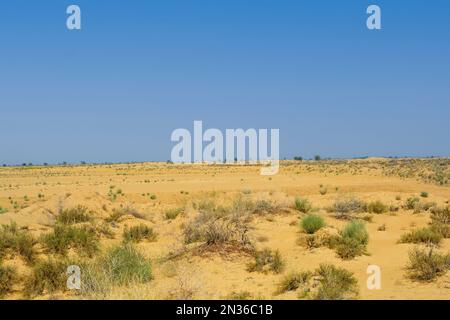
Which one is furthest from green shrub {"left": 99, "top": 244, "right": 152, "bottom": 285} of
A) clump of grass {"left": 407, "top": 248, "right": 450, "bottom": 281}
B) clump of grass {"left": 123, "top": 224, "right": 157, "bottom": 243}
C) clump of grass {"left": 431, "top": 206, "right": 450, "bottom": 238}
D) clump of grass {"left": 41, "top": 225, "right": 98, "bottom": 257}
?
clump of grass {"left": 431, "top": 206, "right": 450, "bottom": 238}

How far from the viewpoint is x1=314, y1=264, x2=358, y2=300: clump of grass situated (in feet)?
27.7

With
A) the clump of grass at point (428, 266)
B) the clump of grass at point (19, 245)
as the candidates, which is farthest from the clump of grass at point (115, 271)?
the clump of grass at point (428, 266)

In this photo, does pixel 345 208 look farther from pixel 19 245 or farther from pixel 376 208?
pixel 19 245

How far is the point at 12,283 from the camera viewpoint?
10406 millimetres

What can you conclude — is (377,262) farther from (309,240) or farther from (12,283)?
(12,283)

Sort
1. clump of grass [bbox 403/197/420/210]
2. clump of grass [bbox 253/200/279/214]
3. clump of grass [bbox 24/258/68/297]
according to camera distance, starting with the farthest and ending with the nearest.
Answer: clump of grass [bbox 403/197/420/210]
clump of grass [bbox 253/200/279/214]
clump of grass [bbox 24/258/68/297]

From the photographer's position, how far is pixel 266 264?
1144cm

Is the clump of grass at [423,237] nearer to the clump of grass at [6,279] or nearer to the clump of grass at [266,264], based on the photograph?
the clump of grass at [266,264]

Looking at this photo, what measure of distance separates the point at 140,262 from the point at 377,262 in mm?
5465

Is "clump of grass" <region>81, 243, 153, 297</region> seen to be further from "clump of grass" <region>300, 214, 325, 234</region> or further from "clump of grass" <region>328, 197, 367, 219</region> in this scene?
"clump of grass" <region>328, 197, 367, 219</region>

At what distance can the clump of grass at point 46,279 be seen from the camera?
32.3 feet

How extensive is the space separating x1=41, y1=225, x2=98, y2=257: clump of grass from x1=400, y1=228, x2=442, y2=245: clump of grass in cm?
834

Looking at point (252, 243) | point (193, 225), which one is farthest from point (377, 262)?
point (193, 225)

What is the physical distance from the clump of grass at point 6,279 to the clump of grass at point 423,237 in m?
9.89
